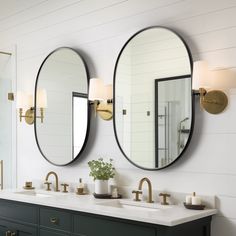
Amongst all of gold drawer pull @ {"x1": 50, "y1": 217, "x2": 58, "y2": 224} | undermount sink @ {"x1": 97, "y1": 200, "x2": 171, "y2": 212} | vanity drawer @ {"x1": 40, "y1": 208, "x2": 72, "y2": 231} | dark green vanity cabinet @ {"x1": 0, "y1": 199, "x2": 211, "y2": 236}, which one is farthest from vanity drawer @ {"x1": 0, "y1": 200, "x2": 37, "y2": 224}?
undermount sink @ {"x1": 97, "y1": 200, "x2": 171, "y2": 212}

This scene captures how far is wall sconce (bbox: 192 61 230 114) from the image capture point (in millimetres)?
2662

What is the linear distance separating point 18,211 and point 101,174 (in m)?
0.72

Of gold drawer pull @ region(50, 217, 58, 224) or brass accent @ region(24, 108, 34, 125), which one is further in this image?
brass accent @ region(24, 108, 34, 125)

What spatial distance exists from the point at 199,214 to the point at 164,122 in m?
0.71

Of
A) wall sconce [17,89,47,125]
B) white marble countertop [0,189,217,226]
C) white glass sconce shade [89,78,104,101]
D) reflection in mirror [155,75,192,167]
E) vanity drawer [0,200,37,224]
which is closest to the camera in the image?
white marble countertop [0,189,217,226]

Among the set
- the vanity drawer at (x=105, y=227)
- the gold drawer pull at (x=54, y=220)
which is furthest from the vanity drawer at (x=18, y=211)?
the vanity drawer at (x=105, y=227)

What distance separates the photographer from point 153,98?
303cm

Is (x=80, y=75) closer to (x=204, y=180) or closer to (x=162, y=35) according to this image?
(x=162, y=35)

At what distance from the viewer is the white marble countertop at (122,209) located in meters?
2.38

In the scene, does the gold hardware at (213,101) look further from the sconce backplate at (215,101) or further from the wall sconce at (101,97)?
the wall sconce at (101,97)

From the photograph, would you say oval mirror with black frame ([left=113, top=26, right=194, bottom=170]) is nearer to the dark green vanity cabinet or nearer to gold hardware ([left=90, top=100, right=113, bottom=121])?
gold hardware ([left=90, top=100, right=113, bottom=121])

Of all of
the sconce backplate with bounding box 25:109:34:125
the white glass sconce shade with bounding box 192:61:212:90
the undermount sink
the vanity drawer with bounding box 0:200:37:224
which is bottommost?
the vanity drawer with bounding box 0:200:37:224

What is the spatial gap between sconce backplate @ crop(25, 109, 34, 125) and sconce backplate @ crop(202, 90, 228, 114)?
1869 mm

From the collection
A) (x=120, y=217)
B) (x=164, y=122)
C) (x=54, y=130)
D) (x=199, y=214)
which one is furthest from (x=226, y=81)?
(x=54, y=130)
